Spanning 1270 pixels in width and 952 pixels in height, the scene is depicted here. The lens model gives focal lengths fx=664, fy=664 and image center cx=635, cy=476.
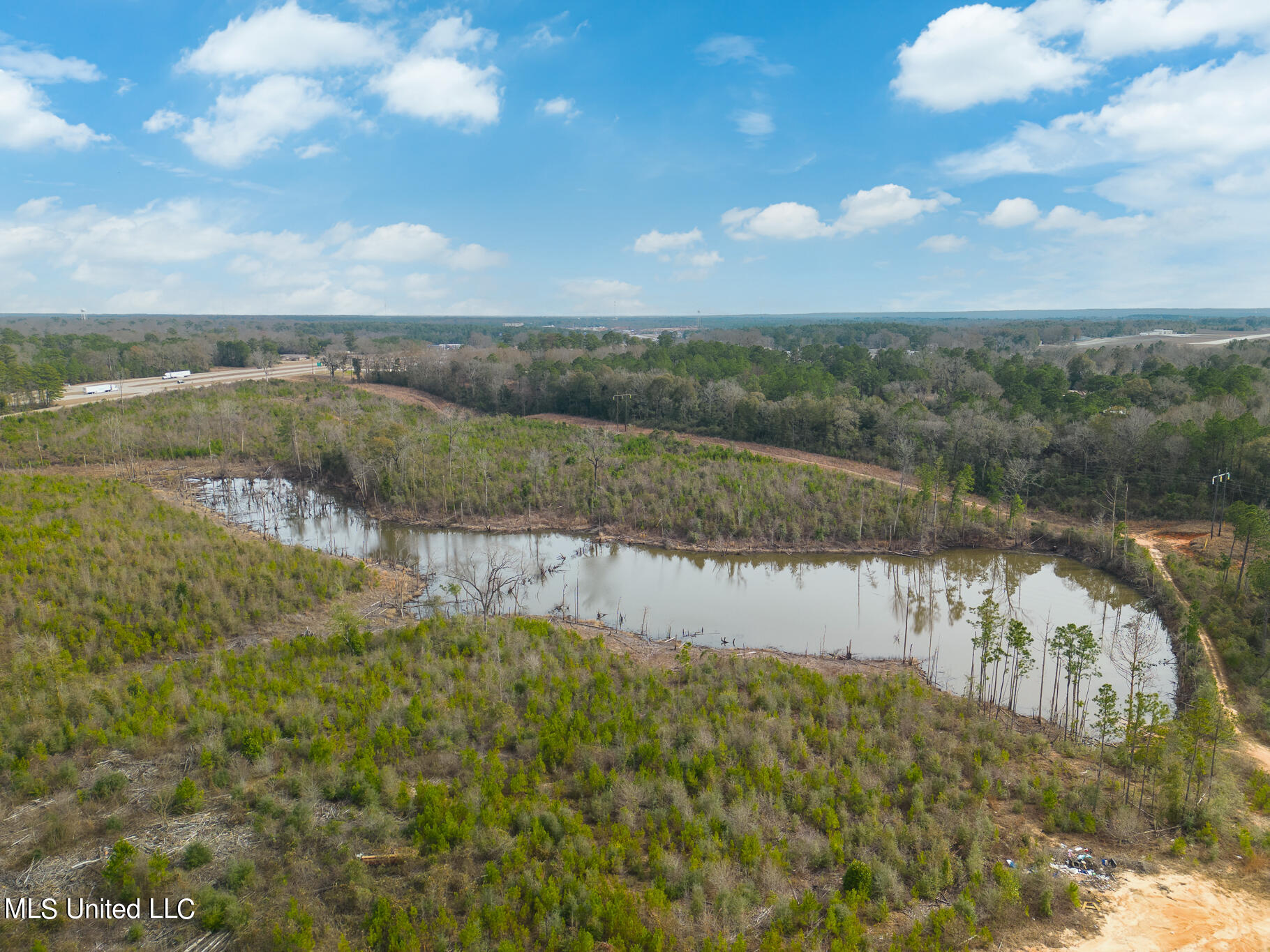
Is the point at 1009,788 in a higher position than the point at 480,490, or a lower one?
lower

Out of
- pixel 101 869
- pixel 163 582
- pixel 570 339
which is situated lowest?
pixel 101 869

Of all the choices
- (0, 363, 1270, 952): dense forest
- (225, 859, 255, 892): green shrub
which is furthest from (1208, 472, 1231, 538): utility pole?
(225, 859, 255, 892): green shrub

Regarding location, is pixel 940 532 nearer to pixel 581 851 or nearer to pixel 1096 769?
pixel 1096 769

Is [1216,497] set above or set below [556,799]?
above

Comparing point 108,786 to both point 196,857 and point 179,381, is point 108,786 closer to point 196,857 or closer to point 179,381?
point 196,857

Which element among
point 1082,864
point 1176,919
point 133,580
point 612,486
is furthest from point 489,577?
point 1176,919

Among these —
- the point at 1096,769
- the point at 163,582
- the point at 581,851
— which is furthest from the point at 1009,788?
the point at 163,582

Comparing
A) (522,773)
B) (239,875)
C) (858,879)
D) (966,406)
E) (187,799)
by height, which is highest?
(966,406)

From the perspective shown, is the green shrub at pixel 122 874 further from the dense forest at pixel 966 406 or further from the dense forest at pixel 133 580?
the dense forest at pixel 966 406
